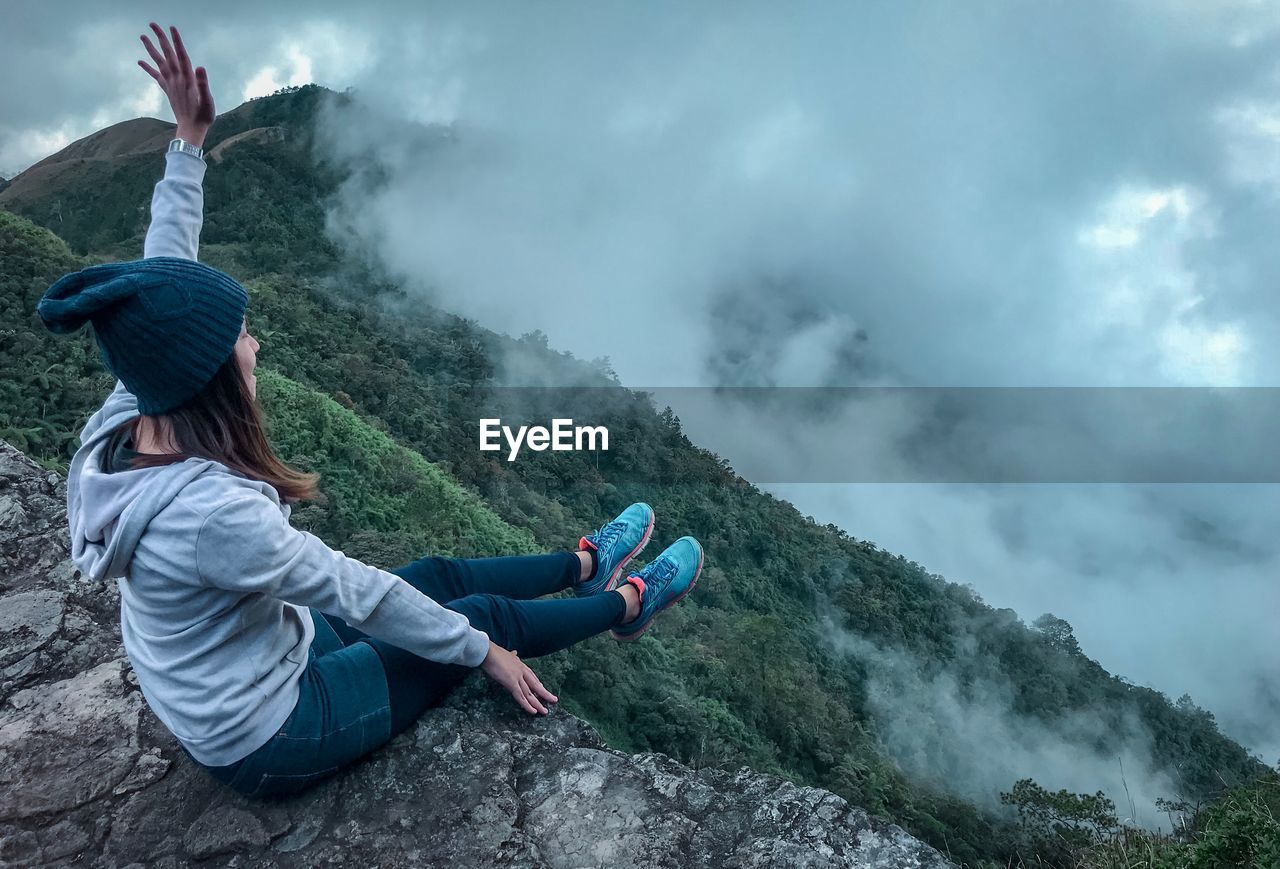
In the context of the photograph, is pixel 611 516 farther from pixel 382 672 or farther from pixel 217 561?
pixel 217 561

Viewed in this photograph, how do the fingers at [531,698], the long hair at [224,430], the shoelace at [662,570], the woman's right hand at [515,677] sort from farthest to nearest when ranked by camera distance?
the shoelace at [662,570] → the fingers at [531,698] → the woman's right hand at [515,677] → the long hair at [224,430]

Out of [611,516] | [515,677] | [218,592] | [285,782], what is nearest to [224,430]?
[218,592]

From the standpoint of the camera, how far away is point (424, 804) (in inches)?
79.7

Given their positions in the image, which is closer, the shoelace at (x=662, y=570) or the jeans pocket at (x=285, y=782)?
the jeans pocket at (x=285, y=782)

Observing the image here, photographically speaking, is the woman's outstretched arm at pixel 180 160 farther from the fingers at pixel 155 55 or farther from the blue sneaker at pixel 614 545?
the blue sneaker at pixel 614 545

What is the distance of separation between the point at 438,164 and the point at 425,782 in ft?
147

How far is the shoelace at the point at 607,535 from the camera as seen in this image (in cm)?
342

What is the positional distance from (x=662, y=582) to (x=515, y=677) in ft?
3.43

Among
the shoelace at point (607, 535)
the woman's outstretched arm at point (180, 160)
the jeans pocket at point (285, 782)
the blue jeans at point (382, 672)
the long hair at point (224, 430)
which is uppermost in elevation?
the woman's outstretched arm at point (180, 160)

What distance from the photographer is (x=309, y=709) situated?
1.89 meters

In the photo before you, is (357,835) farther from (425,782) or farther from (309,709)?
(309,709)

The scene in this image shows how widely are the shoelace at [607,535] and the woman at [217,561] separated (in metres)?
1.15

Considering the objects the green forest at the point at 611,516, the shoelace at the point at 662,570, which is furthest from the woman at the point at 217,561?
the green forest at the point at 611,516

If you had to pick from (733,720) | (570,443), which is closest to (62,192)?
(570,443)
